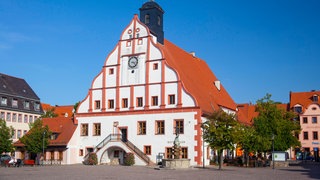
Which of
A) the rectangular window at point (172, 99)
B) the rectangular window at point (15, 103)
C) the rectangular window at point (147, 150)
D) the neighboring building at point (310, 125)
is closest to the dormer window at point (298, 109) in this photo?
the neighboring building at point (310, 125)

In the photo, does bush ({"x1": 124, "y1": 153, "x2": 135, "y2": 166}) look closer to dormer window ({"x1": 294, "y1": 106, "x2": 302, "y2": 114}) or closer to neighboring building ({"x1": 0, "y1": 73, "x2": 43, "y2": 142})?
neighboring building ({"x1": 0, "y1": 73, "x2": 43, "y2": 142})

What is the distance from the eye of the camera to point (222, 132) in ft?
118

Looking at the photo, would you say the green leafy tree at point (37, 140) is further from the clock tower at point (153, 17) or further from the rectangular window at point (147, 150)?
the clock tower at point (153, 17)

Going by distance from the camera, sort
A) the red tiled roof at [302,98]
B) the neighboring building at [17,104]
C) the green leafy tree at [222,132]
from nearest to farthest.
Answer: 1. the green leafy tree at [222,132]
2. the neighboring building at [17,104]
3. the red tiled roof at [302,98]

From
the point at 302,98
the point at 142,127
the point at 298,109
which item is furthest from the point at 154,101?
the point at 302,98

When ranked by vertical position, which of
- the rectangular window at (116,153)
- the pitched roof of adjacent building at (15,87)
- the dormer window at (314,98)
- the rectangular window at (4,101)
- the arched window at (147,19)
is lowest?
the rectangular window at (116,153)

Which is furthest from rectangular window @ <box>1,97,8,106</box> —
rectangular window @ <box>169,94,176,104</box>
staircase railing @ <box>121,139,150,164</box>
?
rectangular window @ <box>169,94,176,104</box>

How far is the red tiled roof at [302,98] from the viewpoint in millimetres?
74125

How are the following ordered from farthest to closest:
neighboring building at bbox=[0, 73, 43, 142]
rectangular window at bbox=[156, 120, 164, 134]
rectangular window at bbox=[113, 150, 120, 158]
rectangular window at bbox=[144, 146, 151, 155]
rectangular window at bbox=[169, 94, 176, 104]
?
neighboring building at bbox=[0, 73, 43, 142] → rectangular window at bbox=[113, 150, 120, 158] → rectangular window at bbox=[144, 146, 151, 155] → rectangular window at bbox=[156, 120, 164, 134] → rectangular window at bbox=[169, 94, 176, 104]

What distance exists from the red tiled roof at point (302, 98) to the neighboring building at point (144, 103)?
28.5 metres

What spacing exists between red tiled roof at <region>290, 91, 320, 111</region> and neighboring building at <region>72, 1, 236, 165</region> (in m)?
28.5

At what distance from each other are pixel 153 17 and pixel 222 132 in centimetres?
1916

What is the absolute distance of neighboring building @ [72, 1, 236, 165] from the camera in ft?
144

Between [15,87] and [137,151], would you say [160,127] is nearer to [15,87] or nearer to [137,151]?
[137,151]
